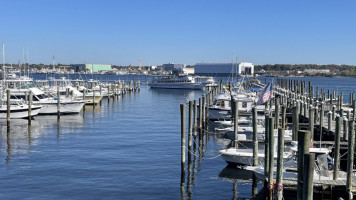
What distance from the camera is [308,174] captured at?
1277cm

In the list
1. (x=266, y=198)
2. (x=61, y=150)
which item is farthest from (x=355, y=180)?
(x=61, y=150)

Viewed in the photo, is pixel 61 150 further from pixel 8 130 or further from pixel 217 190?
pixel 217 190

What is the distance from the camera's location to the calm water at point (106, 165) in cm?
2383

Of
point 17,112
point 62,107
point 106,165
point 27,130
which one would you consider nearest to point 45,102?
point 62,107

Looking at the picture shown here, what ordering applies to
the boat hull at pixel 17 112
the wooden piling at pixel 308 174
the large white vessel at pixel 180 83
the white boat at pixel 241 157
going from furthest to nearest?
the large white vessel at pixel 180 83 < the boat hull at pixel 17 112 < the white boat at pixel 241 157 < the wooden piling at pixel 308 174

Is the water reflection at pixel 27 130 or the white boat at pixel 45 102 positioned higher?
the white boat at pixel 45 102

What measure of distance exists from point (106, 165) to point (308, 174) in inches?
719

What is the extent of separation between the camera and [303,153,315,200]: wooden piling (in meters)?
12.7

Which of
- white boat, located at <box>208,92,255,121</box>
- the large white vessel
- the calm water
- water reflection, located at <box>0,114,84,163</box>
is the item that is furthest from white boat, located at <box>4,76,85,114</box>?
the large white vessel

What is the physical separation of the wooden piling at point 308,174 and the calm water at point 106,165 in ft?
34.6

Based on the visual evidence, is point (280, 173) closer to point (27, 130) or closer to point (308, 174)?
point (308, 174)

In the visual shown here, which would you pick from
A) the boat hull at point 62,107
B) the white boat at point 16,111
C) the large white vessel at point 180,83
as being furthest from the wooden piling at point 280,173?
the large white vessel at point 180,83

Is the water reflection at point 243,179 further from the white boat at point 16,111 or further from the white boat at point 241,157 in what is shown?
the white boat at point 16,111

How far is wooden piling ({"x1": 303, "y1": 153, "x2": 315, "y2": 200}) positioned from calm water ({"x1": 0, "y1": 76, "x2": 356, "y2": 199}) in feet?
34.6
